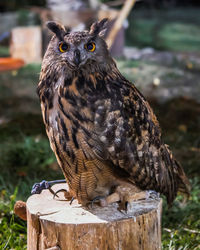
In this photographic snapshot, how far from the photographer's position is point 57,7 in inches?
294

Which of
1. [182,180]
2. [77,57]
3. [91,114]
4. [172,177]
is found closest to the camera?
[77,57]

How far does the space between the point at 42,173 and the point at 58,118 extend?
2087mm

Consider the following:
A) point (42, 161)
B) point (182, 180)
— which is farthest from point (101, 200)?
point (42, 161)

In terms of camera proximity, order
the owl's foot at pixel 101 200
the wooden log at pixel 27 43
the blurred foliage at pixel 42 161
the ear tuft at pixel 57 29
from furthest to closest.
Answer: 1. the wooden log at pixel 27 43
2. the blurred foliage at pixel 42 161
3. the owl's foot at pixel 101 200
4. the ear tuft at pixel 57 29

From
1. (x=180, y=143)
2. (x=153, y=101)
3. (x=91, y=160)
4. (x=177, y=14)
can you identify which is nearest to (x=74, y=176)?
(x=91, y=160)

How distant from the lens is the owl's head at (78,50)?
1.86 meters

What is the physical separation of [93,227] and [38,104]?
4.54 metres

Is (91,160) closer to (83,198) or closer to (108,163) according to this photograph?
(108,163)

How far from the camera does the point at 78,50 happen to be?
185 cm

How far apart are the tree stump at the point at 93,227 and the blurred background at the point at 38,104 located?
68 centimetres

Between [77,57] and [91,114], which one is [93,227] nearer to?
[91,114]

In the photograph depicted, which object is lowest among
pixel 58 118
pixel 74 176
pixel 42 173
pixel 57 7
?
pixel 42 173

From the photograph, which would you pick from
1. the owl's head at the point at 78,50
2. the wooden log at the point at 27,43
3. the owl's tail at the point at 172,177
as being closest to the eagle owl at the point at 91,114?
the owl's head at the point at 78,50

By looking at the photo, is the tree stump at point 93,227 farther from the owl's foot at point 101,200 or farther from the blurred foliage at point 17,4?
the blurred foliage at point 17,4
